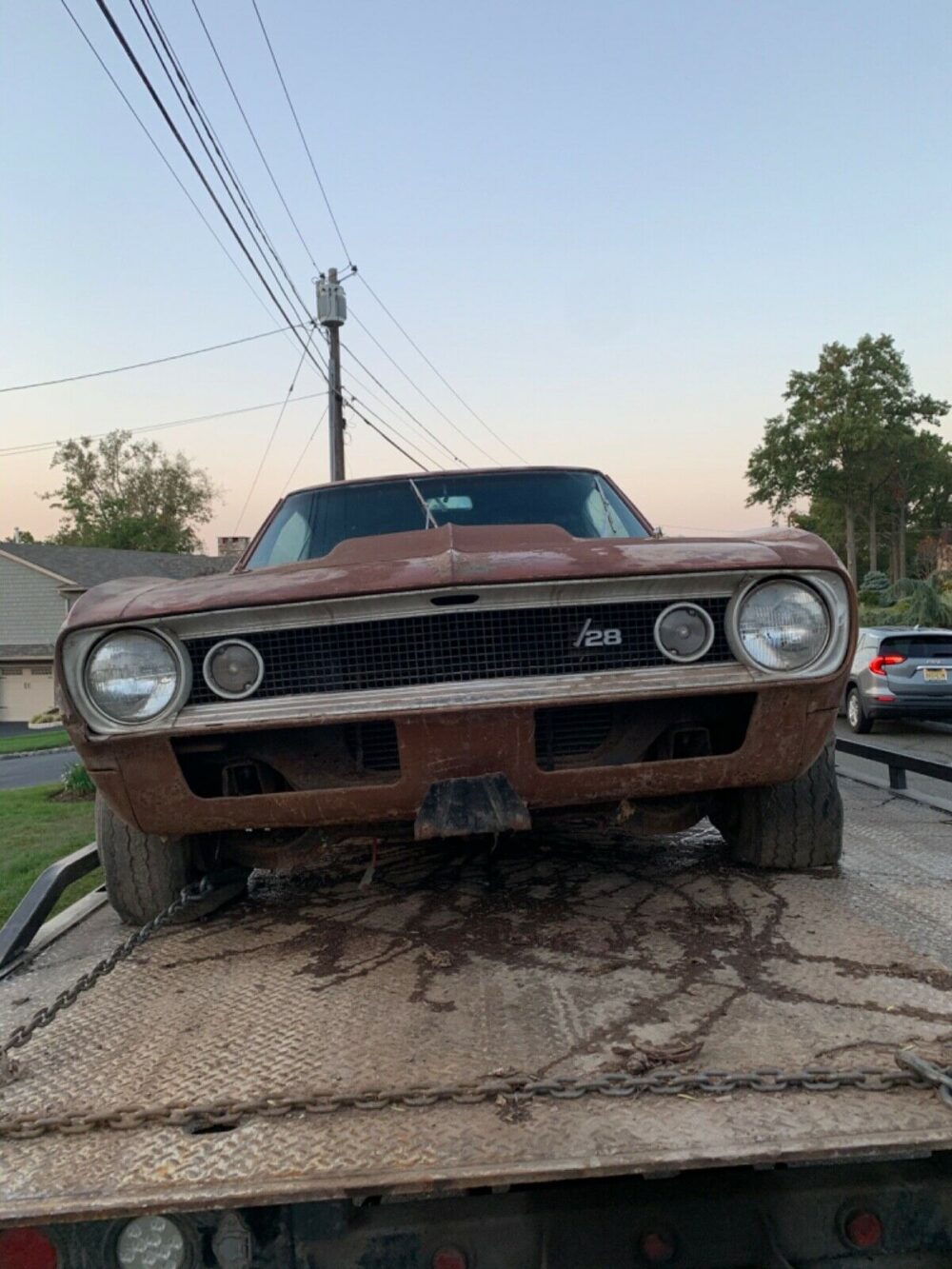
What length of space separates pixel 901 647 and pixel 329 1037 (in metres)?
10.9

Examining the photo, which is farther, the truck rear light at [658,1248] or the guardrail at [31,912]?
the guardrail at [31,912]

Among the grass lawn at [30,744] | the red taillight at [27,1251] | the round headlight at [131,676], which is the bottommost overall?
the grass lawn at [30,744]

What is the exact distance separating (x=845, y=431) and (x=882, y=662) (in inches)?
1315

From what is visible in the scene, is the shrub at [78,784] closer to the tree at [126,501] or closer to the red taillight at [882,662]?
the red taillight at [882,662]

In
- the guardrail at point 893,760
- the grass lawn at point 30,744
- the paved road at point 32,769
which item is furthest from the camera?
the grass lawn at point 30,744

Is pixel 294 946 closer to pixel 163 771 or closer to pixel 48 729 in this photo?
pixel 163 771

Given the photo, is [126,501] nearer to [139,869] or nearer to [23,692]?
[23,692]

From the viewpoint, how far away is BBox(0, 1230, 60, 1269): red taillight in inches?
50.4

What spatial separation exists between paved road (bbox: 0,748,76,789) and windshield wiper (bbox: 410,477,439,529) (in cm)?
965

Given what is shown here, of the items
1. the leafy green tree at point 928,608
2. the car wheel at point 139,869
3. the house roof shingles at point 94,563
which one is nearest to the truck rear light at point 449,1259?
the car wheel at point 139,869

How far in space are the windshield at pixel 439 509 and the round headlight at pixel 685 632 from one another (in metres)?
1.23

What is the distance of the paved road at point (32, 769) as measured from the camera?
13714 mm

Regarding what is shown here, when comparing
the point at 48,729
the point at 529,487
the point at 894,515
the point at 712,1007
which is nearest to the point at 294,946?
the point at 712,1007

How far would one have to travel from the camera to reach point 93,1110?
5.17 ft
